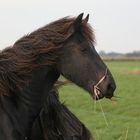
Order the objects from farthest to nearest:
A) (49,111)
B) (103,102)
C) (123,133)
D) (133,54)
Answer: (133,54) → (103,102) → (123,133) → (49,111)

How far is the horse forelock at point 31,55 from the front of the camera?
5648mm

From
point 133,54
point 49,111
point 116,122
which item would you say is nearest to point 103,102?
point 116,122

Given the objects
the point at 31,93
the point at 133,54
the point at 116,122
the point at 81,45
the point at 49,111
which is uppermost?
the point at 81,45

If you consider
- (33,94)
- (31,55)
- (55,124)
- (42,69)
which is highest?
(31,55)

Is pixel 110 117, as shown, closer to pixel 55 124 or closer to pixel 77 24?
pixel 55 124

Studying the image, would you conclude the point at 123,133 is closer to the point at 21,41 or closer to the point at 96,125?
the point at 96,125

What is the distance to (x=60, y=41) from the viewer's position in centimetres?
561

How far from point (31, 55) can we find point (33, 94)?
0.48 metres

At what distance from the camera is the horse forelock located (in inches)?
222

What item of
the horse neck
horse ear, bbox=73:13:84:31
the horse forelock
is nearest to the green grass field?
the horse neck

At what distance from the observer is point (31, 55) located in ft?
18.6

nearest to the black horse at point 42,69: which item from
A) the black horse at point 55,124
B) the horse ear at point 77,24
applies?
the horse ear at point 77,24

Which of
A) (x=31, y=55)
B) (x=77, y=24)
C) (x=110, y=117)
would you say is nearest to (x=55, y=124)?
(x=31, y=55)

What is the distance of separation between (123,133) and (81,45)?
8.27m
